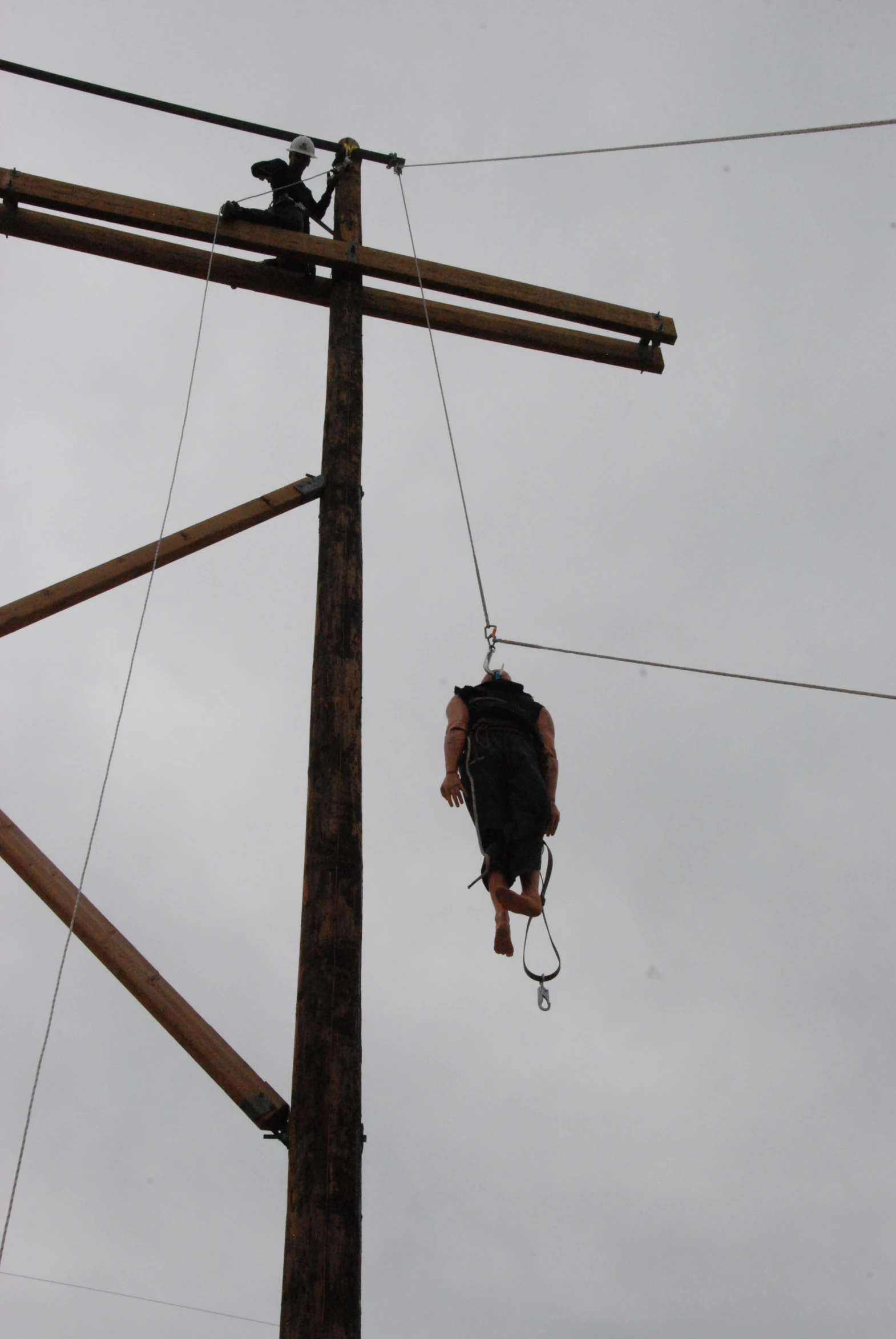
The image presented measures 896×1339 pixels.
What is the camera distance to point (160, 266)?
15.9 feet

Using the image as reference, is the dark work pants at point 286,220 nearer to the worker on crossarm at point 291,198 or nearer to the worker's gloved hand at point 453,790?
the worker on crossarm at point 291,198

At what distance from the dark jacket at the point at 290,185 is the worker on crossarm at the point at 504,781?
274cm

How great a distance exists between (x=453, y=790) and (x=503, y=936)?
Answer: 0.56 meters

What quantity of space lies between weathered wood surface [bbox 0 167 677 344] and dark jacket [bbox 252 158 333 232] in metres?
0.45

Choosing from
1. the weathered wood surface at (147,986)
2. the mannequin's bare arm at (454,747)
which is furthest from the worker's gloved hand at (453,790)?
the weathered wood surface at (147,986)

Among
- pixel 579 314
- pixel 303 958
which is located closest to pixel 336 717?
pixel 303 958

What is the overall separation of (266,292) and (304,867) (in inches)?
117

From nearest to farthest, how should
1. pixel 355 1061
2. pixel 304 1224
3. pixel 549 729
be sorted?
pixel 304 1224 → pixel 355 1061 → pixel 549 729

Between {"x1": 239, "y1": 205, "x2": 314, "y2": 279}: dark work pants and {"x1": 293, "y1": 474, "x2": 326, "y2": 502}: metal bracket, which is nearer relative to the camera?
{"x1": 293, "y1": 474, "x2": 326, "y2": 502}: metal bracket

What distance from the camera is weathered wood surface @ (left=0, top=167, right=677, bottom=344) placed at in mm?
4738

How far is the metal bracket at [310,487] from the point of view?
4.20 meters

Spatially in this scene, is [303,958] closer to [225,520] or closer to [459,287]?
[225,520]

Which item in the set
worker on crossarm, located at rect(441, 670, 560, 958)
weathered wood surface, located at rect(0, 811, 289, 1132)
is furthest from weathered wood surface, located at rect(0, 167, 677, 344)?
weathered wood surface, located at rect(0, 811, 289, 1132)

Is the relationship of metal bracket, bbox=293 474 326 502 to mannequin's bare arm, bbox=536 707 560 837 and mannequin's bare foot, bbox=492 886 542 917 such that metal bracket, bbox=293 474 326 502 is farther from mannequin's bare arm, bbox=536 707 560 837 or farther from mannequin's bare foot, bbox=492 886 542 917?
mannequin's bare foot, bbox=492 886 542 917
